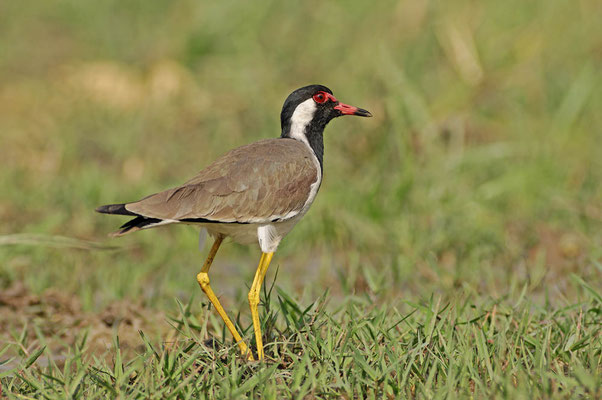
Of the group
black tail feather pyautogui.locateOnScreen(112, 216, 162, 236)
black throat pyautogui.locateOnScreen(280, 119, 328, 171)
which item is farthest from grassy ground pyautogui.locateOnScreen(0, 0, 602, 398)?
black throat pyautogui.locateOnScreen(280, 119, 328, 171)

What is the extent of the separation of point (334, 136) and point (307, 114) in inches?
118

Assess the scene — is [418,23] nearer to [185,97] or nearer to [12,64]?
[185,97]

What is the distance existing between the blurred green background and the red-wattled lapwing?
20.6 inches

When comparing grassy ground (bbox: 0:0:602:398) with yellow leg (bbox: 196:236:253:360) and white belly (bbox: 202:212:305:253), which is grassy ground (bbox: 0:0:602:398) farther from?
white belly (bbox: 202:212:305:253)

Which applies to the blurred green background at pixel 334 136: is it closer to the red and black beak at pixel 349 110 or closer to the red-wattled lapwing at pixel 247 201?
the red-wattled lapwing at pixel 247 201

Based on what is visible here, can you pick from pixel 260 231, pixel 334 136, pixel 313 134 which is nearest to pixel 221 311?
pixel 260 231

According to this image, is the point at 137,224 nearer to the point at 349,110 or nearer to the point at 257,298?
the point at 257,298

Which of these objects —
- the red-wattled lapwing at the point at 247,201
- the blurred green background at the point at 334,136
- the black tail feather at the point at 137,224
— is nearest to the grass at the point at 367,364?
the red-wattled lapwing at the point at 247,201

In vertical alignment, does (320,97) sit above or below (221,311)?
above

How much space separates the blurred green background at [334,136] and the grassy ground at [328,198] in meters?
0.03

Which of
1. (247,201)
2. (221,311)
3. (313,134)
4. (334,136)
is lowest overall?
(221,311)

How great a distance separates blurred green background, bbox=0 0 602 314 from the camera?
18.6 feet

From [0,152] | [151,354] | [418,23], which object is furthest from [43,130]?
[151,354]

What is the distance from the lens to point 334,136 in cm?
754
